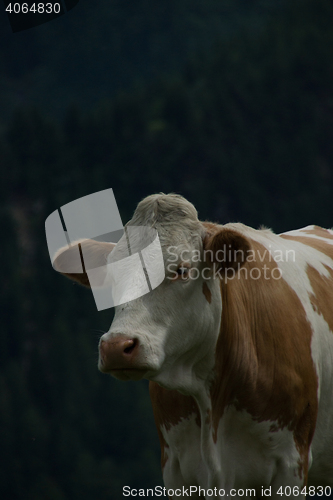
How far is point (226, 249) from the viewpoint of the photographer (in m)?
2.62

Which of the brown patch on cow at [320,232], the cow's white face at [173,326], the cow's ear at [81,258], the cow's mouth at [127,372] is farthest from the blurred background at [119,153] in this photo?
the cow's mouth at [127,372]

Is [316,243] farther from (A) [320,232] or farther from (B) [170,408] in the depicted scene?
(B) [170,408]

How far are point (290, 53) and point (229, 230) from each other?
61.9 ft

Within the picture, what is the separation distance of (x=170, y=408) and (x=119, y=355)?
83cm

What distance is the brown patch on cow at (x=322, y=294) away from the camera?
10.6 feet

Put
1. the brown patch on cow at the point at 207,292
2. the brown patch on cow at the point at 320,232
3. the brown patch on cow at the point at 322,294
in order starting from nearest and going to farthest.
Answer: the brown patch on cow at the point at 207,292, the brown patch on cow at the point at 322,294, the brown patch on cow at the point at 320,232

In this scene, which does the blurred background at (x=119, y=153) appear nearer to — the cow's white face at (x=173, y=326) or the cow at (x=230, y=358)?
the cow at (x=230, y=358)

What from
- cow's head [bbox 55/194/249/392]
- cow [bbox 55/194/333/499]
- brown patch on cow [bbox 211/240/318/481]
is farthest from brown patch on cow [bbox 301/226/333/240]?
cow's head [bbox 55/194/249/392]

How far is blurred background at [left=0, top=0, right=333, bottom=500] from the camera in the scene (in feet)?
50.1

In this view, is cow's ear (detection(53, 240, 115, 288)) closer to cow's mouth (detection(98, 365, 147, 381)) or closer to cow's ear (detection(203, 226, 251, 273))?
cow's ear (detection(203, 226, 251, 273))

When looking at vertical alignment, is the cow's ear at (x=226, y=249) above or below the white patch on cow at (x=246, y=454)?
above

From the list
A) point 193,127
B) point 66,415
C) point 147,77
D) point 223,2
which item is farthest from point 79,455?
point 223,2

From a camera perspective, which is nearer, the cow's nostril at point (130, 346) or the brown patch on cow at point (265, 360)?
the cow's nostril at point (130, 346)

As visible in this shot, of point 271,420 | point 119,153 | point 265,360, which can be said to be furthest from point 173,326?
point 119,153
